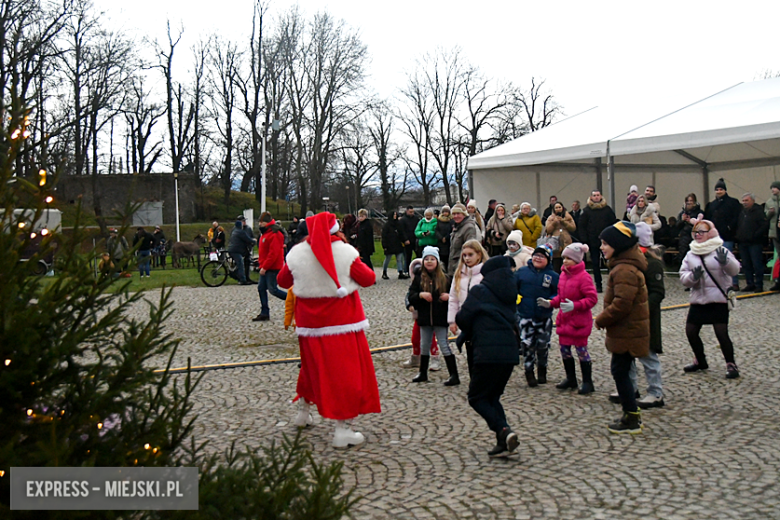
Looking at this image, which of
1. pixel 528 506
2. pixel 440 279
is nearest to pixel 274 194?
pixel 440 279

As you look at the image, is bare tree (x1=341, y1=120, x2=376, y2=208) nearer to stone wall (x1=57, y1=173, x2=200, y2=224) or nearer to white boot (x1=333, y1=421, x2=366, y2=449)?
stone wall (x1=57, y1=173, x2=200, y2=224)

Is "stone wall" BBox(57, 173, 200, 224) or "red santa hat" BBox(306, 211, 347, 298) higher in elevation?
"stone wall" BBox(57, 173, 200, 224)

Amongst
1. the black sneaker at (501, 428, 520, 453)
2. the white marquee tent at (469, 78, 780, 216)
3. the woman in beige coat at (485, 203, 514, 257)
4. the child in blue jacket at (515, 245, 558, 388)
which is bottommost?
the black sneaker at (501, 428, 520, 453)

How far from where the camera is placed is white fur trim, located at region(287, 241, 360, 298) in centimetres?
547

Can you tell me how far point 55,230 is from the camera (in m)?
2.21

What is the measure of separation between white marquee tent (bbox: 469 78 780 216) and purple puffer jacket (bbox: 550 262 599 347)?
31.4 ft

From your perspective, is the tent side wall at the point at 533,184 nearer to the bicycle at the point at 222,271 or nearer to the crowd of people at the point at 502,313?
the bicycle at the point at 222,271

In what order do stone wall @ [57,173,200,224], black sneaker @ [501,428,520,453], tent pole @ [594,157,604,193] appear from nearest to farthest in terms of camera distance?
black sneaker @ [501,428,520,453]
tent pole @ [594,157,604,193]
stone wall @ [57,173,200,224]

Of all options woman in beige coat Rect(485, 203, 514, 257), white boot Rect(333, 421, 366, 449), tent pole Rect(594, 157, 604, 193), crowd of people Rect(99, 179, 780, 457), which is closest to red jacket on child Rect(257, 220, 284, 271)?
crowd of people Rect(99, 179, 780, 457)

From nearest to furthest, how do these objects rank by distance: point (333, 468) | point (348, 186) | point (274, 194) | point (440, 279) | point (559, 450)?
point (333, 468) → point (559, 450) → point (440, 279) → point (274, 194) → point (348, 186)

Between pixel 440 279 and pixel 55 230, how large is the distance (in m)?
5.44

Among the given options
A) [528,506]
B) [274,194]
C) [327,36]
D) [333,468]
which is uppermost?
[327,36]

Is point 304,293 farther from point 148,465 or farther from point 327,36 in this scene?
point 327,36

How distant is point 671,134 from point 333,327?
12.5 metres
